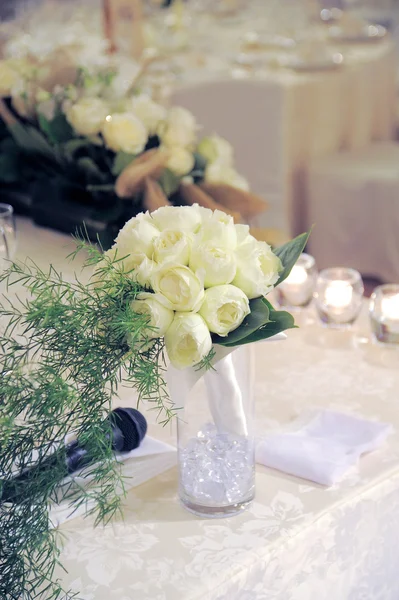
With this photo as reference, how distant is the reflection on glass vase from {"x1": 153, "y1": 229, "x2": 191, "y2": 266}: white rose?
134 mm

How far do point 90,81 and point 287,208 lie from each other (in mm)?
1626

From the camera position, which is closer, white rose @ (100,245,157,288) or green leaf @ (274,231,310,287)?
white rose @ (100,245,157,288)

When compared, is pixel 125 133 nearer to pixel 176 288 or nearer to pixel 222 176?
pixel 222 176

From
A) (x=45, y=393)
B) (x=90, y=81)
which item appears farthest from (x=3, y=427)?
(x=90, y=81)

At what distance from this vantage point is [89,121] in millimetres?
1742

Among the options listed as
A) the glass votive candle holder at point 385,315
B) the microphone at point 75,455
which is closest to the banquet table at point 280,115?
the glass votive candle holder at point 385,315

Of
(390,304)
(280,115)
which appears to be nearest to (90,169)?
(390,304)

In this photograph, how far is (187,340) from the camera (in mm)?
850

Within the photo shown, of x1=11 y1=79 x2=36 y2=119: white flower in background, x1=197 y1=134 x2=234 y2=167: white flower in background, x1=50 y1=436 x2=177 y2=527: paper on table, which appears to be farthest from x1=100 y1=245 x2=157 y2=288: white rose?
x1=11 y1=79 x2=36 y2=119: white flower in background

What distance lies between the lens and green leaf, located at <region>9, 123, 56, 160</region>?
186 centimetres

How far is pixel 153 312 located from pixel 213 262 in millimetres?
73

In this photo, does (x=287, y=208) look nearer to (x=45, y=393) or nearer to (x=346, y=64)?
(x=346, y=64)

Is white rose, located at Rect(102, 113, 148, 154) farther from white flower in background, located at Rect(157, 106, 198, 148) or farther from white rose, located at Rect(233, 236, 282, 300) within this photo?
white rose, located at Rect(233, 236, 282, 300)

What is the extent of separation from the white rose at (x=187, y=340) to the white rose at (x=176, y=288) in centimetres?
1
